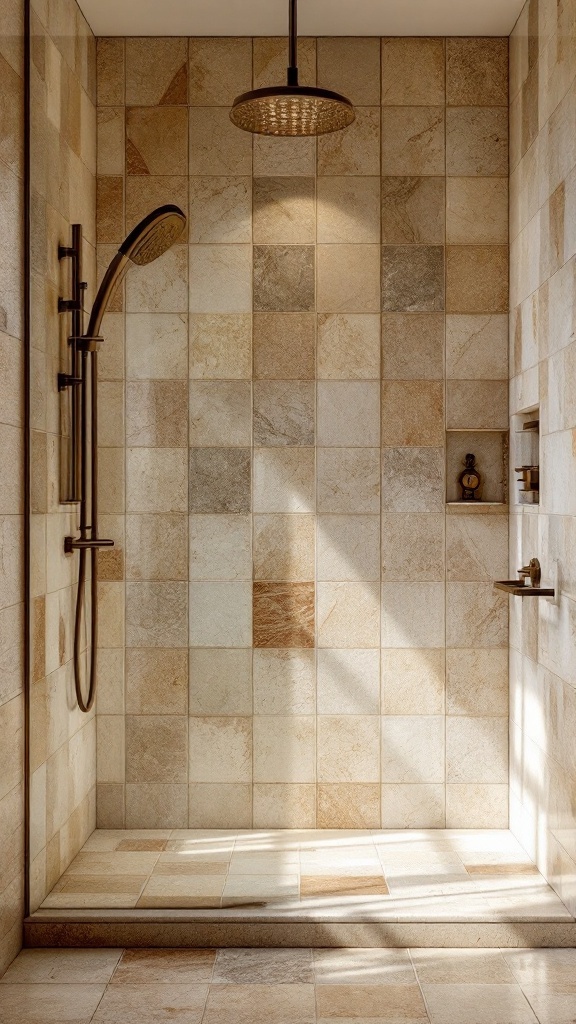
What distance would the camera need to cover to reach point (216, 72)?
2865 mm

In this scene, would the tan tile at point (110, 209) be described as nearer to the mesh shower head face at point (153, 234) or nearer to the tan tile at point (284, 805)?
the mesh shower head face at point (153, 234)

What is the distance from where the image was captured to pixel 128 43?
2879 millimetres

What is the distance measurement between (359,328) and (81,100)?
1003 millimetres

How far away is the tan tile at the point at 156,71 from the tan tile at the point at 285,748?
71.8 inches

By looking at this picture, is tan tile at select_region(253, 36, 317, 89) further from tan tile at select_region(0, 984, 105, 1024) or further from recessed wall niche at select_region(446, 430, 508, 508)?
tan tile at select_region(0, 984, 105, 1024)

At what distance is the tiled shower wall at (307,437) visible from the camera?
2.84 metres

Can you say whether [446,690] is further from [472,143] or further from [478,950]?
[472,143]

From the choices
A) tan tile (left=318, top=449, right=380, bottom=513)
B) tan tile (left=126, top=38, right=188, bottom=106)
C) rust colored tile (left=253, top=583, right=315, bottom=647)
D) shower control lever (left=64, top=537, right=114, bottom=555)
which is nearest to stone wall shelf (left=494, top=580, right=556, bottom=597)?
tan tile (left=318, top=449, right=380, bottom=513)

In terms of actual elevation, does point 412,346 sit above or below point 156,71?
below

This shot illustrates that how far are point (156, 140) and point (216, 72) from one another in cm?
26

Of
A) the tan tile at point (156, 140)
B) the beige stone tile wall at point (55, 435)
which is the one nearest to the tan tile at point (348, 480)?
the beige stone tile wall at point (55, 435)

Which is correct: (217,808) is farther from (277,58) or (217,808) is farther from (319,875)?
(277,58)

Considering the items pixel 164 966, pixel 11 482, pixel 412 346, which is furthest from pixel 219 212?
pixel 164 966

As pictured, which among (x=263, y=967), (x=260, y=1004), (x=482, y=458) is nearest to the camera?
(x=260, y=1004)
